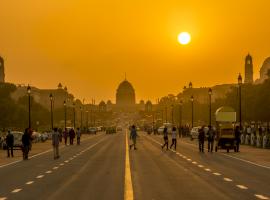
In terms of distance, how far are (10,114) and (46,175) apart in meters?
81.1

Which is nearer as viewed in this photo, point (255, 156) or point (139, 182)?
point (139, 182)

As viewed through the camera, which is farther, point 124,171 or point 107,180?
point 124,171

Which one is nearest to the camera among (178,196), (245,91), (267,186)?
(178,196)

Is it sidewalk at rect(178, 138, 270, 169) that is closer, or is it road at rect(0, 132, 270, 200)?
road at rect(0, 132, 270, 200)

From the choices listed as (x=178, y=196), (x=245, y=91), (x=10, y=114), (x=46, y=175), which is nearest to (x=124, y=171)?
(x=46, y=175)

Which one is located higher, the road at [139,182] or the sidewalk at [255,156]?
the road at [139,182]

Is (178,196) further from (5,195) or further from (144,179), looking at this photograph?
(144,179)

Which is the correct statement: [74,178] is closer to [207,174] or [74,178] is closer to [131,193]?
[207,174]

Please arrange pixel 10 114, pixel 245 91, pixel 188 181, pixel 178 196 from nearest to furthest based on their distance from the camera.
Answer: pixel 178 196 → pixel 188 181 → pixel 10 114 → pixel 245 91

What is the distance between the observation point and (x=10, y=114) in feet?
352

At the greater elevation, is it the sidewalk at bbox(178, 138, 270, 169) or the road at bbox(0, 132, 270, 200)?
the road at bbox(0, 132, 270, 200)

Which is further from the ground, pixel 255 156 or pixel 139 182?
pixel 139 182

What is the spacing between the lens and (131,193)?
19.6m

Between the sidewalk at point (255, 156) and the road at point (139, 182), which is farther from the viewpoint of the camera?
the sidewalk at point (255, 156)
